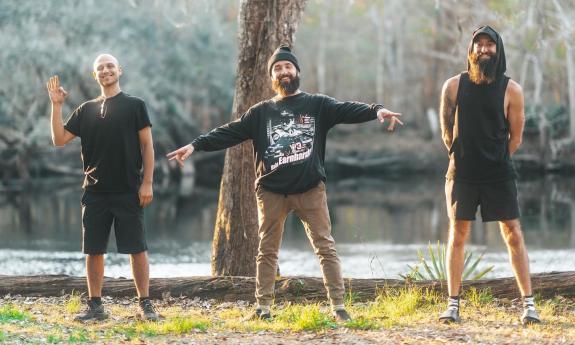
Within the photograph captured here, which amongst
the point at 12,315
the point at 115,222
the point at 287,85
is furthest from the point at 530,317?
the point at 12,315

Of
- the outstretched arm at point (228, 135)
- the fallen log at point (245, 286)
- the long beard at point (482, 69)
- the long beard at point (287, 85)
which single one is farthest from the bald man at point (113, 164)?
the long beard at point (482, 69)

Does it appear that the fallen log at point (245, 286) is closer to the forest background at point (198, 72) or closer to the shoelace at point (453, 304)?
the shoelace at point (453, 304)

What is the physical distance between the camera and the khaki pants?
671 cm

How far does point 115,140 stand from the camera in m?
6.88

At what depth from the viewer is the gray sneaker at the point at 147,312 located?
6945mm

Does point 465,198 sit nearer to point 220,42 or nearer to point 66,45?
point 66,45

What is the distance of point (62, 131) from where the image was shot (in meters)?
7.01

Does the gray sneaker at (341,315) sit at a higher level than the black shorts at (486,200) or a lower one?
lower

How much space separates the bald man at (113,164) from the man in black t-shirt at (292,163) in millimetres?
334

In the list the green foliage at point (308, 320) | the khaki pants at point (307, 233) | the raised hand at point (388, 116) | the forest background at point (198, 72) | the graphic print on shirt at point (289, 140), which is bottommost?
the green foliage at point (308, 320)

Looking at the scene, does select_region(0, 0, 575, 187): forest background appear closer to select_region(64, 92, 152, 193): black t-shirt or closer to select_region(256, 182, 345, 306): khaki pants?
select_region(256, 182, 345, 306): khaki pants

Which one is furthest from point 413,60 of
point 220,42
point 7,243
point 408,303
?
point 408,303

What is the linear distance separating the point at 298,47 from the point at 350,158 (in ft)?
48.8

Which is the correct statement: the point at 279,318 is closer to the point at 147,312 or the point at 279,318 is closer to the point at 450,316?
the point at 147,312
